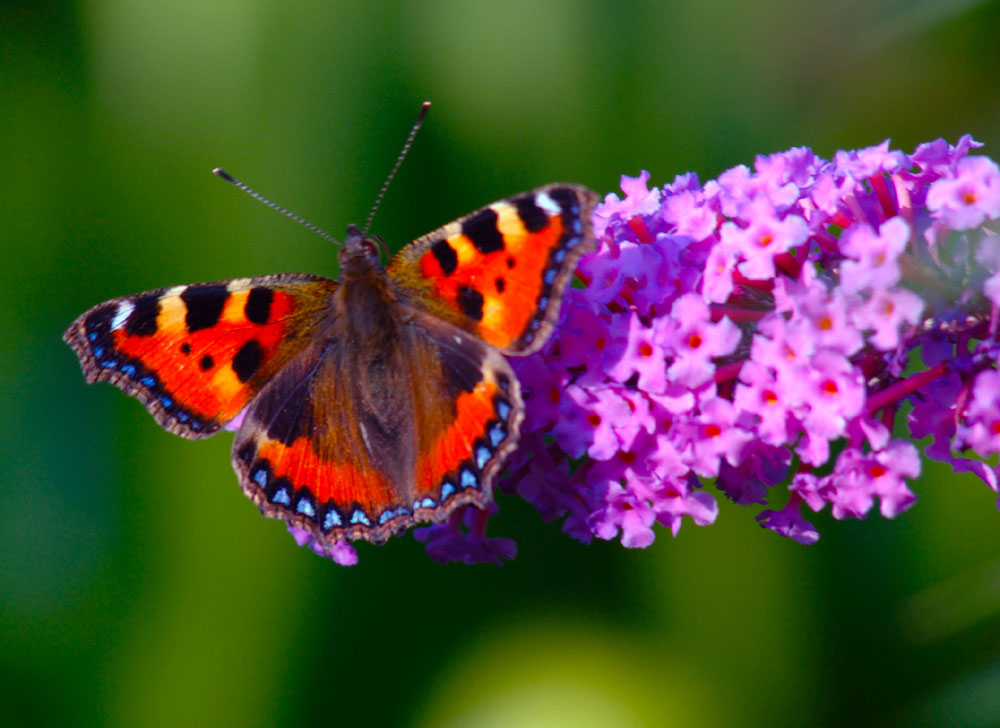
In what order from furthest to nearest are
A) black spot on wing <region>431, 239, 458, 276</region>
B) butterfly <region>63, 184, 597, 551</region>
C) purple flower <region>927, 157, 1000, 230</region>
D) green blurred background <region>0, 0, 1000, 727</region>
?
green blurred background <region>0, 0, 1000, 727</region>
black spot on wing <region>431, 239, 458, 276</region>
butterfly <region>63, 184, 597, 551</region>
purple flower <region>927, 157, 1000, 230</region>

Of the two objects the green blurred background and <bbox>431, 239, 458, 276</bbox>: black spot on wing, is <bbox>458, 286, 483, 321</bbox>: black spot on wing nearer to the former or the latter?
<bbox>431, 239, 458, 276</bbox>: black spot on wing

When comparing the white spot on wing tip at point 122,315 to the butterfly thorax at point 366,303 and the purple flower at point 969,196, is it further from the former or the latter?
the purple flower at point 969,196

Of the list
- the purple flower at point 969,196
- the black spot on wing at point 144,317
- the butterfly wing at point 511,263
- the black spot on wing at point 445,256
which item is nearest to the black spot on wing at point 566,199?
the butterfly wing at point 511,263

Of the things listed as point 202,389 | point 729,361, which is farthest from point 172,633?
point 729,361

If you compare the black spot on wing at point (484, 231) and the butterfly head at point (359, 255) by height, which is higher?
the black spot on wing at point (484, 231)

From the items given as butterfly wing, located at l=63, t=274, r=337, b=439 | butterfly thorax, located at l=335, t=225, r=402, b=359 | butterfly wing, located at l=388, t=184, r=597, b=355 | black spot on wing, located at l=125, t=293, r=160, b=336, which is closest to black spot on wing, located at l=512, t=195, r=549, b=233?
butterfly wing, located at l=388, t=184, r=597, b=355

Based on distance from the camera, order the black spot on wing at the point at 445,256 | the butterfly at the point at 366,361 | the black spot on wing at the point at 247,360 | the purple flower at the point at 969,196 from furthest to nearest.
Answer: the black spot on wing at the point at 247,360
the black spot on wing at the point at 445,256
the butterfly at the point at 366,361
the purple flower at the point at 969,196

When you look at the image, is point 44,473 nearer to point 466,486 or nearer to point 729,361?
point 466,486
